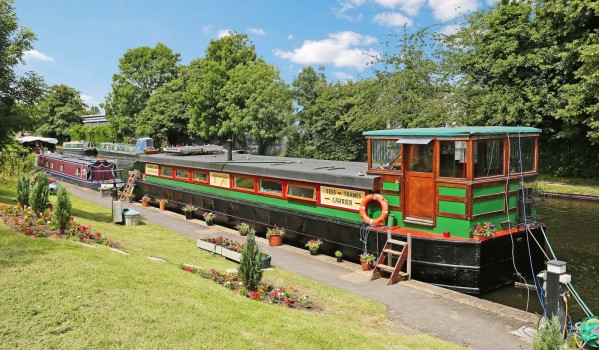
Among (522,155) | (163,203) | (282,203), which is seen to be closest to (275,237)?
(282,203)

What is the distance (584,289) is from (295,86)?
31484 mm

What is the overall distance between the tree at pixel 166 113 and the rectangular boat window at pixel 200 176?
3087cm

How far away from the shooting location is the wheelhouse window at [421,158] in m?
10.6

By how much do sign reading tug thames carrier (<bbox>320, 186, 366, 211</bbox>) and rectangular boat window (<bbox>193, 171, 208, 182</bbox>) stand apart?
674 centimetres

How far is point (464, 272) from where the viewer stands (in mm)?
9992

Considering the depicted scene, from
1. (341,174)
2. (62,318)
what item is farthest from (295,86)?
(62,318)

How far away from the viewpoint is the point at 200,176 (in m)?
18.9

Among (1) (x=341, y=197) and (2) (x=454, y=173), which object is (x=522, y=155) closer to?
(2) (x=454, y=173)

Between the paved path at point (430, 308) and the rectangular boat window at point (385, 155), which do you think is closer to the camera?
the paved path at point (430, 308)

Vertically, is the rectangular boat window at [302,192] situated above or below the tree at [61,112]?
below

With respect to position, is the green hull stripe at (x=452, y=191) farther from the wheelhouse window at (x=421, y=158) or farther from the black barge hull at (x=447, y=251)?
the black barge hull at (x=447, y=251)

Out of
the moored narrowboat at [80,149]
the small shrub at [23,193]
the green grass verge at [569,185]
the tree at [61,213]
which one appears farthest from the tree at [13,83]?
the moored narrowboat at [80,149]

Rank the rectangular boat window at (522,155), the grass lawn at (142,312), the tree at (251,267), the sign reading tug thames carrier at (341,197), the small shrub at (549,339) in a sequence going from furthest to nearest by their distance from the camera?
the sign reading tug thames carrier at (341,197), the rectangular boat window at (522,155), the tree at (251,267), the grass lawn at (142,312), the small shrub at (549,339)

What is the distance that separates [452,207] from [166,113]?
43.5 meters
